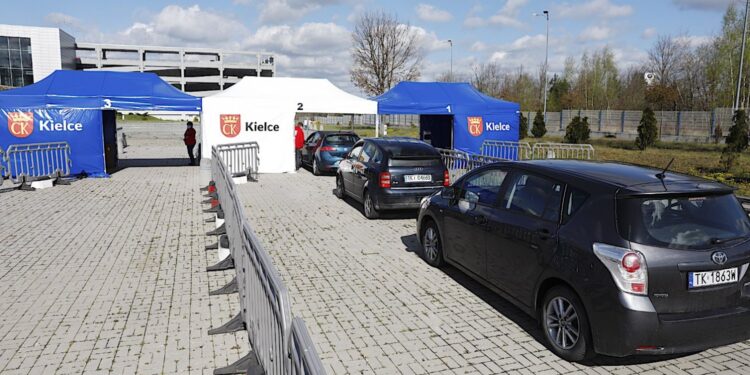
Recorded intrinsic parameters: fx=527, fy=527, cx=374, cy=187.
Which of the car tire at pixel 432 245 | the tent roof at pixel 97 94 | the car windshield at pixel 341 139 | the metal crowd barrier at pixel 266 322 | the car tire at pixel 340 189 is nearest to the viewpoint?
the metal crowd barrier at pixel 266 322

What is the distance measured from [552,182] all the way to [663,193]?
98cm

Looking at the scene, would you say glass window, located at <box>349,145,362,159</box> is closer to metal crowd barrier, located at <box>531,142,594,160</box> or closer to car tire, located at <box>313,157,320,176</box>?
metal crowd barrier, located at <box>531,142,594,160</box>

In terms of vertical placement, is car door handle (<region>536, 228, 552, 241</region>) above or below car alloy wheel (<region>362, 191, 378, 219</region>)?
above

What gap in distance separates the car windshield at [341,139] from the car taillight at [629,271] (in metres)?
14.4

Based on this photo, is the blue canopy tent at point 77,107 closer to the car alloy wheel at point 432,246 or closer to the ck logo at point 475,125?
the ck logo at point 475,125

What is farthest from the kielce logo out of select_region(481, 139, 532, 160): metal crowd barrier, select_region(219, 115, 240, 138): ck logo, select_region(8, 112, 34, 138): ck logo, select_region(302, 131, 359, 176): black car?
select_region(8, 112, 34, 138): ck logo

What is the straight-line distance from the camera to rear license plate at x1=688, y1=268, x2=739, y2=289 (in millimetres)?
3902

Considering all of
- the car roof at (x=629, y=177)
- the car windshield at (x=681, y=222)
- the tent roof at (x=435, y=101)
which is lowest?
the car windshield at (x=681, y=222)

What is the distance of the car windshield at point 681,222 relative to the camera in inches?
157

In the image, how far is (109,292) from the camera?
6188 mm

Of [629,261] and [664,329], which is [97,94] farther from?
[664,329]

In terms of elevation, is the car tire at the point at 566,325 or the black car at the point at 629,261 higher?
the black car at the point at 629,261

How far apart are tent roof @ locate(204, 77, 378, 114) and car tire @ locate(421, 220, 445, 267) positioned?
11404mm

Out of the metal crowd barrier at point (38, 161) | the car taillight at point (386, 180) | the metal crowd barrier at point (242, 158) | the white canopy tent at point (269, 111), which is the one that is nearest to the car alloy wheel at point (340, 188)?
the car taillight at point (386, 180)
